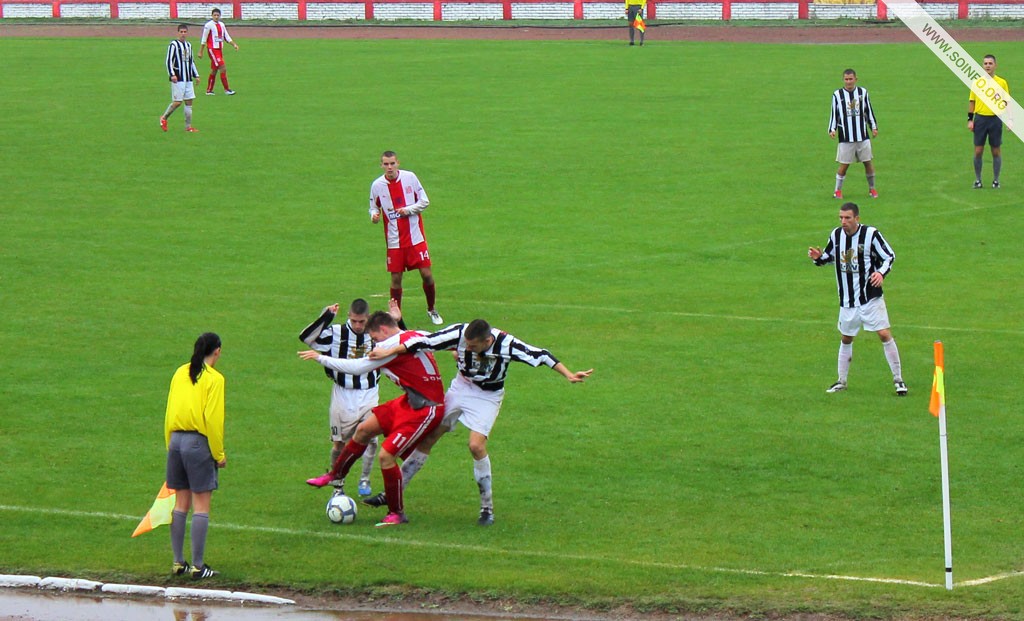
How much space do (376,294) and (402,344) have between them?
32.1 ft

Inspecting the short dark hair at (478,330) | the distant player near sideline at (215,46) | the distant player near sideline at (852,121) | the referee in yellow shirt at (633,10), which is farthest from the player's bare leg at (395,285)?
the referee in yellow shirt at (633,10)

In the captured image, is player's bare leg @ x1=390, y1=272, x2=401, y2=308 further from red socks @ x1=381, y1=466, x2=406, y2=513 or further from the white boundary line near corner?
the white boundary line near corner

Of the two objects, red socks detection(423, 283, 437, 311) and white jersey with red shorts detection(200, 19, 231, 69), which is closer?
red socks detection(423, 283, 437, 311)

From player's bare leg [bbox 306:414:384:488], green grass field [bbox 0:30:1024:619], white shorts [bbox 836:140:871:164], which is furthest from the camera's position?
white shorts [bbox 836:140:871:164]

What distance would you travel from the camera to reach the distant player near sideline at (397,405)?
1274 centimetres

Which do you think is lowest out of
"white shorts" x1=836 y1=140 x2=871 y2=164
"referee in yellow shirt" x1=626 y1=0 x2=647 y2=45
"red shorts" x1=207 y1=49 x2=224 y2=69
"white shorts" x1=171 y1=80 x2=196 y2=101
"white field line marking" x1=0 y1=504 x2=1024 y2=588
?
"white field line marking" x1=0 y1=504 x2=1024 y2=588

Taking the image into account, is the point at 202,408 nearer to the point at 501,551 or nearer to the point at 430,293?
the point at 501,551

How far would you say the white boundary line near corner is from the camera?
28.5 metres

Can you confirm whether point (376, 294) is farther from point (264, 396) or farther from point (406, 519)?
point (406, 519)

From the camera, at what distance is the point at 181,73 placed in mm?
34938

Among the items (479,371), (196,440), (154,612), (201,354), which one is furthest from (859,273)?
(154,612)

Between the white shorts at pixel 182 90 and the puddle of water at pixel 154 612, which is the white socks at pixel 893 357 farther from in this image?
the white shorts at pixel 182 90

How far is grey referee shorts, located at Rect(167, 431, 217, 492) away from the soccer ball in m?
1.59

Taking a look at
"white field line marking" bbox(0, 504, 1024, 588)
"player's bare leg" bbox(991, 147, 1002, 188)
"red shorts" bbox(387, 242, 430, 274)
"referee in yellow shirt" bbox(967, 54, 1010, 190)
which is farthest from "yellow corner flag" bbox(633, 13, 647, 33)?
"white field line marking" bbox(0, 504, 1024, 588)
